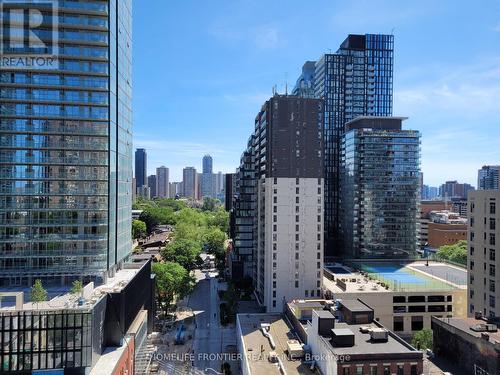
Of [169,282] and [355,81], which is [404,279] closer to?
[169,282]

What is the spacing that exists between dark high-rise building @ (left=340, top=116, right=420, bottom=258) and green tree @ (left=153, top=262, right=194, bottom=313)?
2250 inches

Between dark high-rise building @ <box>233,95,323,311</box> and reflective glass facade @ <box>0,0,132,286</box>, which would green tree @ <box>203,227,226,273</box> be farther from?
reflective glass facade @ <box>0,0,132,286</box>

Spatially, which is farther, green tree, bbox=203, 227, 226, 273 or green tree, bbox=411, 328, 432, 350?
green tree, bbox=203, 227, 226, 273

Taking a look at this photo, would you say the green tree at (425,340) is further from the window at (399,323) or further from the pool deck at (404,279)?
the window at (399,323)

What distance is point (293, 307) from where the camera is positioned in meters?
60.2

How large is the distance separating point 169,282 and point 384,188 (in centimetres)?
6919

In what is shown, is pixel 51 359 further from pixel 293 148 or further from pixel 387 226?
pixel 387 226

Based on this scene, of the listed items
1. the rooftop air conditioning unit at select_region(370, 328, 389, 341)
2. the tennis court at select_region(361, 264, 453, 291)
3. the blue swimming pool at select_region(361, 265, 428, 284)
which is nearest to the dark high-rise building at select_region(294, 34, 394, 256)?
the blue swimming pool at select_region(361, 265, 428, 284)

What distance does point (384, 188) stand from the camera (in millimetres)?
110750

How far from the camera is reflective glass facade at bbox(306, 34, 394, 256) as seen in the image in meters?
137

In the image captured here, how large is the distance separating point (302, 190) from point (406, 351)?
42.9m

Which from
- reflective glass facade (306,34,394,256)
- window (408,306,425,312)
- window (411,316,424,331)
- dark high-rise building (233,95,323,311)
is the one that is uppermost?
reflective glass facade (306,34,394,256)

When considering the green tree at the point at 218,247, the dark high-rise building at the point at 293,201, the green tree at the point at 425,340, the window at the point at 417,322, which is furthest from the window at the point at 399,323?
the green tree at the point at 218,247

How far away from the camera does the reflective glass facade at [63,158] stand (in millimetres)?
57656
